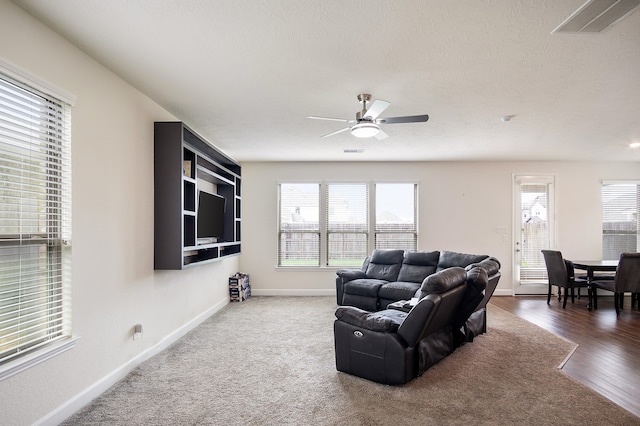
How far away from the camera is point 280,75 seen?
3.14m

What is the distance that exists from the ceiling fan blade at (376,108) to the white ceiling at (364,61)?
21 centimetres

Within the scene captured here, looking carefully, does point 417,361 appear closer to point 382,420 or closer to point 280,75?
point 382,420

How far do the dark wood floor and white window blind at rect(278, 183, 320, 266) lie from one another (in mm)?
3458

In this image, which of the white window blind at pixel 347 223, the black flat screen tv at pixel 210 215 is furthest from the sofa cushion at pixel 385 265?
the black flat screen tv at pixel 210 215

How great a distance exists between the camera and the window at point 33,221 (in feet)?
7.19

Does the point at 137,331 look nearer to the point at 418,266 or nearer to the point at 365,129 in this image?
the point at 365,129

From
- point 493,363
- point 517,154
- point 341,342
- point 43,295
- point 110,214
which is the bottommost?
point 493,363

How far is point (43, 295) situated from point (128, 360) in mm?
1223

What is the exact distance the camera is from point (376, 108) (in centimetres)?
332

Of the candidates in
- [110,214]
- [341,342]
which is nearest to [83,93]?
[110,214]

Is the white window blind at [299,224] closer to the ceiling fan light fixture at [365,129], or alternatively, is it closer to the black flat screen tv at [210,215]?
the black flat screen tv at [210,215]

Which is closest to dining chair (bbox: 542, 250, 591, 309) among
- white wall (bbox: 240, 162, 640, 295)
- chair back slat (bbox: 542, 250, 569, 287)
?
chair back slat (bbox: 542, 250, 569, 287)

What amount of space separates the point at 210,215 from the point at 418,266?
324cm

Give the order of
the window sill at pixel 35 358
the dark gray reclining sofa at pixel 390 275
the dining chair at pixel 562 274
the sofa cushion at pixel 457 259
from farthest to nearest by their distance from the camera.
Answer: the dining chair at pixel 562 274 → the dark gray reclining sofa at pixel 390 275 → the sofa cushion at pixel 457 259 → the window sill at pixel 35 358
